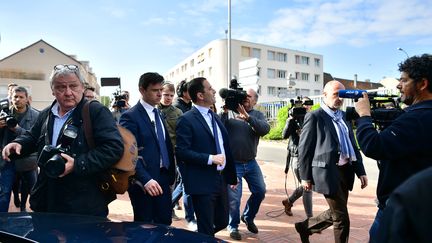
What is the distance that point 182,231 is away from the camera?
2131mm

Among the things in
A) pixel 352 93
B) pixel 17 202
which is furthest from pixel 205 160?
pixel 17 202

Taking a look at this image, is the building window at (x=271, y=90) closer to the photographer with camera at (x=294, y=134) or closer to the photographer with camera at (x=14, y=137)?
the photographer with camera at (x=294, y=134)

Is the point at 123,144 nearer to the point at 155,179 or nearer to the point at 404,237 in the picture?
the point at 155,179

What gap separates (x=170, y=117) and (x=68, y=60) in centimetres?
4237

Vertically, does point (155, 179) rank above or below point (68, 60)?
below

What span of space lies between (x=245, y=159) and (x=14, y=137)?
322 centimetres

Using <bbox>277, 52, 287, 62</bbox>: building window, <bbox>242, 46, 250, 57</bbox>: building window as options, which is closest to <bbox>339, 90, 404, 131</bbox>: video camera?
<bbox>242, 46, 250, 57</bbox>: building window

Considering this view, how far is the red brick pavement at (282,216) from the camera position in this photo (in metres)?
4.42

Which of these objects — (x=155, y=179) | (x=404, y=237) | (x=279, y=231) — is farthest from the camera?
(x=279, y=231)

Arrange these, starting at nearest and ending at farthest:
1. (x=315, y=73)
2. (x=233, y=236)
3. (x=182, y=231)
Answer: (x=182, y=231)
(x=233, y=236)
(x=315, y=73)

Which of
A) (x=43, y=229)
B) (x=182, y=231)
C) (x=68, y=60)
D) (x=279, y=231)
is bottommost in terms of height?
(x=279, y=231)

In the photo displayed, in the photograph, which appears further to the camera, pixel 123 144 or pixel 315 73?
pixel 315 73

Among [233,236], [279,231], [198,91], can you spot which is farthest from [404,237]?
[279,231]

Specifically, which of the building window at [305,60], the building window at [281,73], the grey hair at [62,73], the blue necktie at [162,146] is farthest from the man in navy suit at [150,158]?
the building window at [305,60]
